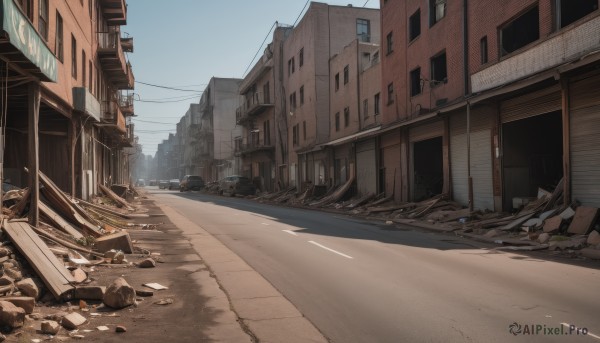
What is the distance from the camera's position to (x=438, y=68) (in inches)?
942

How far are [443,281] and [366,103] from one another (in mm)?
25106

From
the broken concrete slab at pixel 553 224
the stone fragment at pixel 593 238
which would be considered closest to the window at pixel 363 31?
the broken concrete slab at pixel 553 224

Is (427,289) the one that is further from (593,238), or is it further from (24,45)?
(24,45)

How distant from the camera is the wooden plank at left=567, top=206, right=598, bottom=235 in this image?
1273 centimetres

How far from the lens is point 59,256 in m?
8.54

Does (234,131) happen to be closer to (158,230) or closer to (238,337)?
(158,230)

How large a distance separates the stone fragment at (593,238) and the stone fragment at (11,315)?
11.8 meters

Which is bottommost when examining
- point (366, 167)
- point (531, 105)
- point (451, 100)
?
point (366, 167)

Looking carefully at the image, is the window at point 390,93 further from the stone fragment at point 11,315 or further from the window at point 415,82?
the stone fragment at point 11,315

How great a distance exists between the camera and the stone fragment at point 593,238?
1174 centimetres

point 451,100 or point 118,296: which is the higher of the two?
point 451,100

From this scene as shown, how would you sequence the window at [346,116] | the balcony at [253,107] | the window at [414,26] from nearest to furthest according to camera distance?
the window at [414,26], the window at [346,116], the balcony at [253,107]

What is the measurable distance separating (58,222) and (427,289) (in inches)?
320

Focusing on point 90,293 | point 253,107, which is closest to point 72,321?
point 90,293
